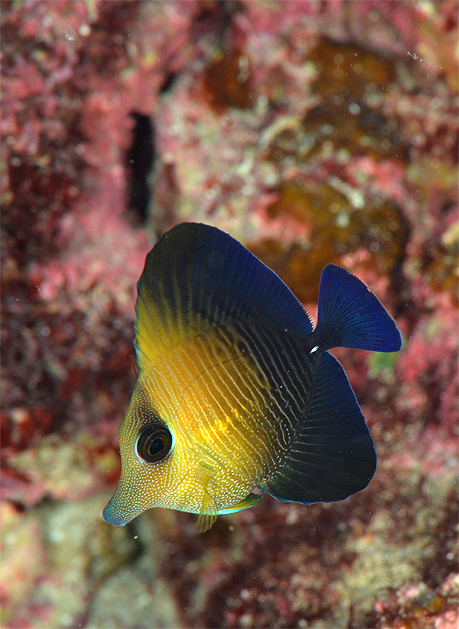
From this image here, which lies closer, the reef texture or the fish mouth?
the fish mouth

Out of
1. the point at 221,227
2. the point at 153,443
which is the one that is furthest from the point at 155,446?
the point at 221,227

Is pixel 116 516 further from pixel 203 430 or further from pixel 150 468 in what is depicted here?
pixel 203 430

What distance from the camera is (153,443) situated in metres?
1.35

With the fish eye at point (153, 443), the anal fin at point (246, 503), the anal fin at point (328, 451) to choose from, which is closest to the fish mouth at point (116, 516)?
the fish eye at point (153, 443)

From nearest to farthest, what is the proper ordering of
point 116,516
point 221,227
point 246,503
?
point 116,516, point 246,503, point 221,227

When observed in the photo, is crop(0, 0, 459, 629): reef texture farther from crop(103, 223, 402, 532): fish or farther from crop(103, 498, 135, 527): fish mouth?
crop(103, 498, 135, 527): fish mouth

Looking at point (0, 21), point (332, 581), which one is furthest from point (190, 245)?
point (0, 21)

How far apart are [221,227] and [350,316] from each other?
1.77 metres

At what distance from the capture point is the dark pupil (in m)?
1.35

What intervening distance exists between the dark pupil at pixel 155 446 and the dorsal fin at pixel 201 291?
0.26 meters

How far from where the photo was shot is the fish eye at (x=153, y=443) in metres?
1.35

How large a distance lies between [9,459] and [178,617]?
1.61 metres

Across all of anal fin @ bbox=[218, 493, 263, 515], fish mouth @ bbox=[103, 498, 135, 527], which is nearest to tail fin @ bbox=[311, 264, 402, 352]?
anal fin @ bbox=[218, 493, 263, 515]

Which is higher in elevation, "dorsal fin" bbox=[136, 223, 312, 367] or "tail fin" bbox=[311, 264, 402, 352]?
"tail fin" bbox=[311, 264, 402, 352]
